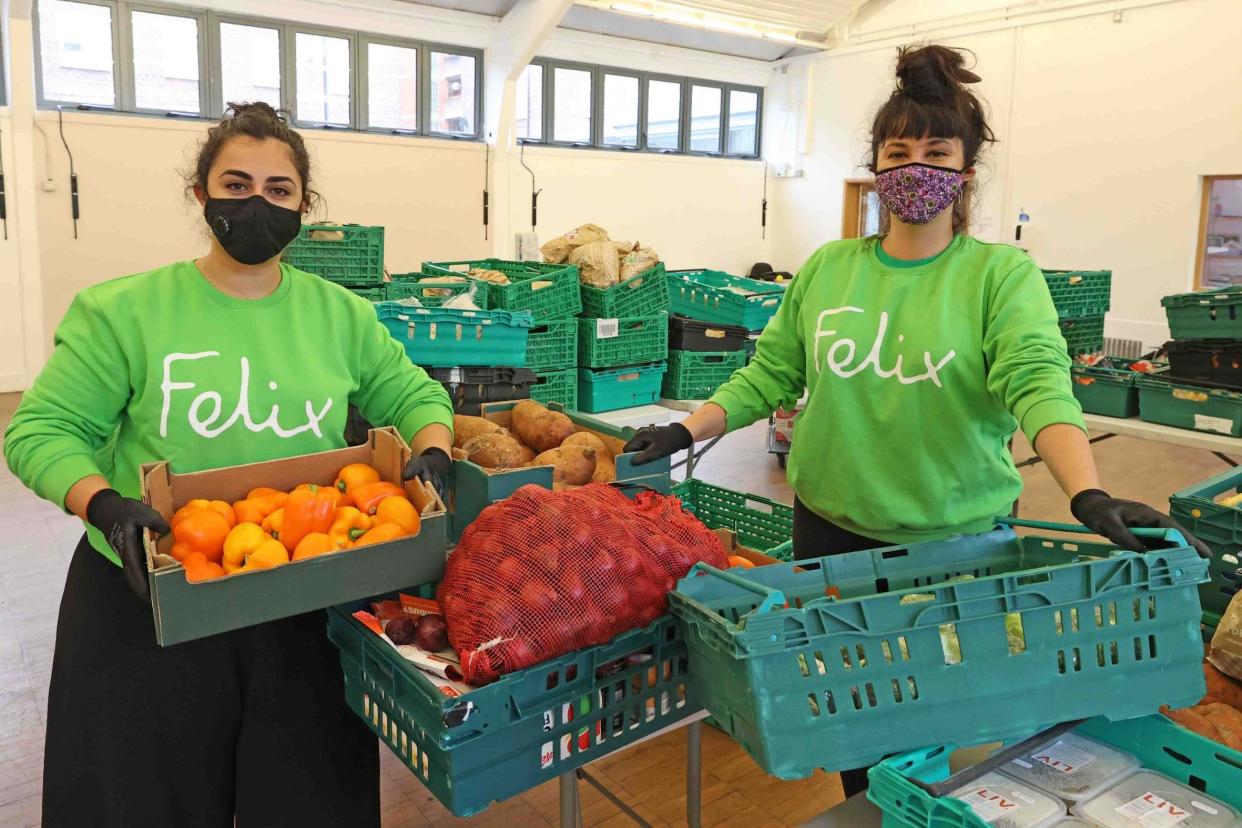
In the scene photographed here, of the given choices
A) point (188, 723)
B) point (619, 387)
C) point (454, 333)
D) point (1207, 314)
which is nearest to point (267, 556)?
point (188, 723)

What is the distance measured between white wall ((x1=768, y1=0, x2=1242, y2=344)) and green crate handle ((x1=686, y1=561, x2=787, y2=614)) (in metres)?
7.95

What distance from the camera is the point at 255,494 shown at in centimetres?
145

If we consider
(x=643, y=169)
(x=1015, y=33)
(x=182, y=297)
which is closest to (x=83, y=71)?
(x=643, y=169)

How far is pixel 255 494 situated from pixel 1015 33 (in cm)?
964

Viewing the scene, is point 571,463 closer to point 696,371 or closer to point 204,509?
point 204,509

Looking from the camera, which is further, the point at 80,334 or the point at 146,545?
the point at 80,334

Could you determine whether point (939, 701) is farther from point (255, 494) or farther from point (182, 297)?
point (182, 297)

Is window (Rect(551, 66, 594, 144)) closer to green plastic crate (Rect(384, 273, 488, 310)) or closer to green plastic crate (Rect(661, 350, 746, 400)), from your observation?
green plastic crate (Rect(661, 350, 746, 400))

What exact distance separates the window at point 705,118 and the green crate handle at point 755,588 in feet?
35.0

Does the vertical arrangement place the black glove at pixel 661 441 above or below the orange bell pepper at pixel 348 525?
above

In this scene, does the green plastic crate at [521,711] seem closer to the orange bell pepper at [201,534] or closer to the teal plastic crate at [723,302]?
the orange bell pepper at [201,534]

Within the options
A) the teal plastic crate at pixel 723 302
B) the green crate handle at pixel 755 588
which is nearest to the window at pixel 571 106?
the teal plastic crate at pixel 723 302

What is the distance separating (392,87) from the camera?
8984 millimetres

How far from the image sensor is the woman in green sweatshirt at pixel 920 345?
153 cm
